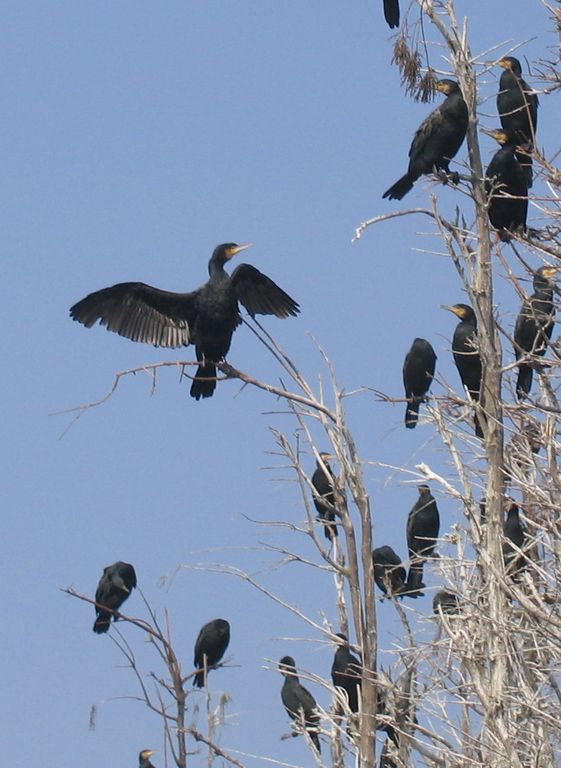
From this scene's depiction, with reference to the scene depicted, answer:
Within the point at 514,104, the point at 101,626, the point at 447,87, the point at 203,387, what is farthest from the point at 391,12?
the point at 101,626

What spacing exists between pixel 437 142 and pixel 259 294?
1409 millimetres

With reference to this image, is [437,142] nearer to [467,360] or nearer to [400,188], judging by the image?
[400,188]

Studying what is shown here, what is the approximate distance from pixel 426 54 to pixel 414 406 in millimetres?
2854

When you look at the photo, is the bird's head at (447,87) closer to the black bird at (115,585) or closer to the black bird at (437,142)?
the black bird at (437,142)

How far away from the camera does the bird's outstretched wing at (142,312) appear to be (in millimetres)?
9727

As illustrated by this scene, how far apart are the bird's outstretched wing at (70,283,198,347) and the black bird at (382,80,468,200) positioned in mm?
1425

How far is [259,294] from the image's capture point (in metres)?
9.94

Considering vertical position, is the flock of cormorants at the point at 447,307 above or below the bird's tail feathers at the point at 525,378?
above

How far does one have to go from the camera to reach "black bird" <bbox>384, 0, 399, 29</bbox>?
9.55 meters

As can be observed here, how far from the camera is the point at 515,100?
1025 centimetres

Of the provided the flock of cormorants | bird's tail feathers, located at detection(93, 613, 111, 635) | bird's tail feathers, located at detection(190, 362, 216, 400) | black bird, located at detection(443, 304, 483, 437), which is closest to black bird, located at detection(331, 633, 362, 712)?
the flock of cormorants

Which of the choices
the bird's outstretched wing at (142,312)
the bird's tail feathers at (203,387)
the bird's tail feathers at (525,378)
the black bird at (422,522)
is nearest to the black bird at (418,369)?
the black bird at (422,522)

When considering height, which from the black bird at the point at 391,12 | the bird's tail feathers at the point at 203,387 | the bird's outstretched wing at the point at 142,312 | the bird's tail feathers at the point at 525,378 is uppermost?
the black bird at the point at 391,12

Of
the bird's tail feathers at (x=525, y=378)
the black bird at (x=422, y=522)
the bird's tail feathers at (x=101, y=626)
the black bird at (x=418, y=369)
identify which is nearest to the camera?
A: the bird's tail feathers at (x=525, y=378)
